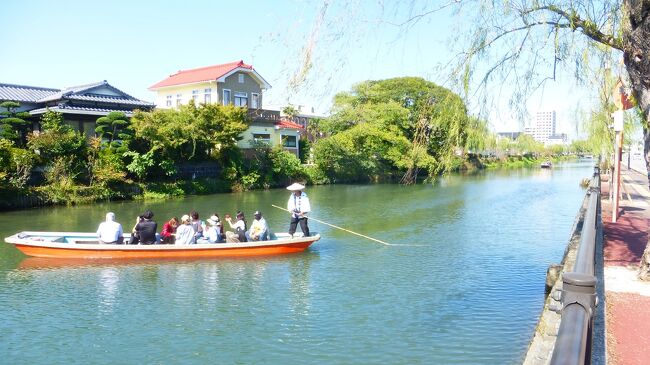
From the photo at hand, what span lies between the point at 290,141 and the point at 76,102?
16.6m

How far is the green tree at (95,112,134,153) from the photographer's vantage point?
91.9ft

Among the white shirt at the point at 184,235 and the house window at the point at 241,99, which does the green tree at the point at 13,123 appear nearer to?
the house window at the point at 241,99

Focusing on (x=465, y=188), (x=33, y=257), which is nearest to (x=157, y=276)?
(x=33, y=257)

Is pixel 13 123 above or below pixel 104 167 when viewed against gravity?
above

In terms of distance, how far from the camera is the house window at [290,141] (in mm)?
40444

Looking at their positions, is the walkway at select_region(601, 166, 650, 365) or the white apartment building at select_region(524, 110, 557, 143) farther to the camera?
the white apartment building at select_region(524, 110, 557, 143)

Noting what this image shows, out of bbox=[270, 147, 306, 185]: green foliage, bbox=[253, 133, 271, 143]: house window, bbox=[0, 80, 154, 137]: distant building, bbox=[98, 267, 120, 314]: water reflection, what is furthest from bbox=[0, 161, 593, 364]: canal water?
bbox=[253, 133, 271, 143]: house window

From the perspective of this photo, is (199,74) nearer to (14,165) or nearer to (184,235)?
(14,165)

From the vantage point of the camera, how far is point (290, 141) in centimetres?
4153

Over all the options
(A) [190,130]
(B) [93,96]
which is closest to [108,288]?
(A) [190,130]

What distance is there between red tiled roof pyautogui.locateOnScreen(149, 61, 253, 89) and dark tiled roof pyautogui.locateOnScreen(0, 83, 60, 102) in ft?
30.2

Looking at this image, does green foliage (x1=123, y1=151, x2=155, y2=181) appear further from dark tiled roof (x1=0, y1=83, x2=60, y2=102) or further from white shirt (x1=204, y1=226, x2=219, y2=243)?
white shirt (x1=204, y1=226, x2=219, y2=243)

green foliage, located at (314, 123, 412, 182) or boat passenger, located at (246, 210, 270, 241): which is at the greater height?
green foliage, located at (314, 123, 412, 182)

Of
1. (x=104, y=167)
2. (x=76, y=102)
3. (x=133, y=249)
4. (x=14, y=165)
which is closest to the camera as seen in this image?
(x=133, y=249)
